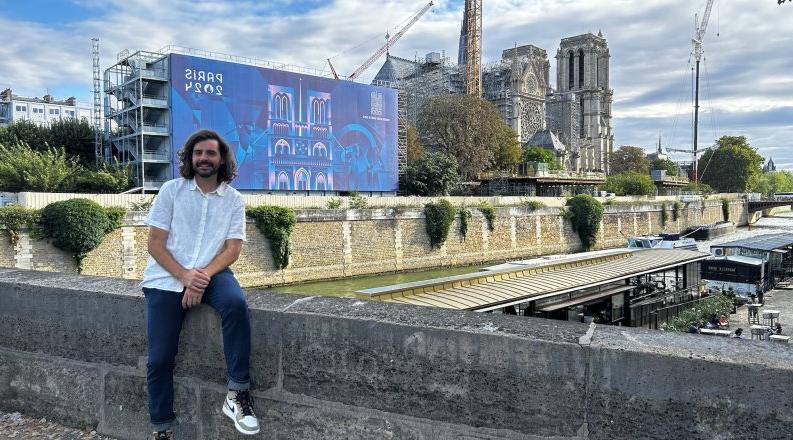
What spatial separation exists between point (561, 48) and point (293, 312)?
427 feet

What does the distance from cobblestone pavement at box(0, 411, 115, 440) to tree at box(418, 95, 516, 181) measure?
55.0 metres

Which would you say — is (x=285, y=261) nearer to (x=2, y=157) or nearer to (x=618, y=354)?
(x=2, y=157)

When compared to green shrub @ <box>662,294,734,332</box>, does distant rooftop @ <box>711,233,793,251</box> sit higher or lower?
higher

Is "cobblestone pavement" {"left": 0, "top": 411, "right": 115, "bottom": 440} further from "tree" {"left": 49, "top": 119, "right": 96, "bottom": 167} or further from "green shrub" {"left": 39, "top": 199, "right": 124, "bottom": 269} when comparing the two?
"tree" {"left": 49, "top": 119, "right": 96, "bottom": 167}

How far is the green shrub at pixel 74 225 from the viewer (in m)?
22.9

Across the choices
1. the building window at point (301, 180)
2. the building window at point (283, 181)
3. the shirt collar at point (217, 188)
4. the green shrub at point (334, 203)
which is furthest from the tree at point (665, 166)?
the shirt collar at point (217, 188)

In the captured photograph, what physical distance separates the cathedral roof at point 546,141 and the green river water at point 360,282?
62.3m

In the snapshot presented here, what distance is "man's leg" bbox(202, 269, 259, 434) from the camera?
2803 millimetres

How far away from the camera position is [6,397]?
12.2ft

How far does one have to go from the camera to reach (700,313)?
59.6ft

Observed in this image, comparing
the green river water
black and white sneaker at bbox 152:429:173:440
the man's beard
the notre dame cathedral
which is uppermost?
the notre dame cathedral

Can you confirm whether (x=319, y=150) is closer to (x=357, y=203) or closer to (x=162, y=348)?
(x=357, y=203)

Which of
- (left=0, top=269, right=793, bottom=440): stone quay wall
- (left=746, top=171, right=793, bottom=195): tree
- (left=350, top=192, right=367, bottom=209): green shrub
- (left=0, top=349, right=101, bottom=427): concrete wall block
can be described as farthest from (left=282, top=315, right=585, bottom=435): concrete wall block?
(left=746, top=171, right=793, bottom=195): tree

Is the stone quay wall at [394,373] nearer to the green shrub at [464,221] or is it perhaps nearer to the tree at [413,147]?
the green shrub at [464,221]
